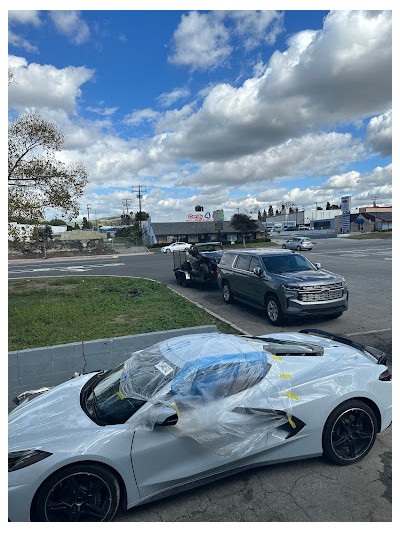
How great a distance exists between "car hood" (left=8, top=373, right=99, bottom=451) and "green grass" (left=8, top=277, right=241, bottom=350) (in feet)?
11.7

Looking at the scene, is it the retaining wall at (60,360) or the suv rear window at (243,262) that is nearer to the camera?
the retaining wall at (60,360)

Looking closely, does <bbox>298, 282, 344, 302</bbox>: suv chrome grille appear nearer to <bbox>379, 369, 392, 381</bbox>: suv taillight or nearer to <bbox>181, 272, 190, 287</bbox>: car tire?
<bbox>379, 369, 392, 381</bbox>: suv taillight

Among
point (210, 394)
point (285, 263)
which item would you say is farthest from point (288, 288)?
point (210, 394)

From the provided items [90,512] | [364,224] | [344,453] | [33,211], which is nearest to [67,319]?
[33,211]

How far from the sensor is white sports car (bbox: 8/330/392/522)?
2.64 m

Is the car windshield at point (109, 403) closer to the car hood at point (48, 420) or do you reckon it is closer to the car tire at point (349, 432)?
the car hood at point (48, 420)

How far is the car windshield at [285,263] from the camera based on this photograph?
27.7ft

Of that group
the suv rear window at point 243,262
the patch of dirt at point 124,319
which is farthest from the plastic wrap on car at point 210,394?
the suv rear window at point 243,262

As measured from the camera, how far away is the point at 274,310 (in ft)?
26.3

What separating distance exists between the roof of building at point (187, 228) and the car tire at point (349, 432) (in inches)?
2077

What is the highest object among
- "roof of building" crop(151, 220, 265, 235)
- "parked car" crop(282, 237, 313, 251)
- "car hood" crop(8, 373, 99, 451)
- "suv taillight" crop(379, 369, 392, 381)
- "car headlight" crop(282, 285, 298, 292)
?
"roof of building" crop(151, 220, 265, 235)

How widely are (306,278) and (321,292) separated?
0.44 m

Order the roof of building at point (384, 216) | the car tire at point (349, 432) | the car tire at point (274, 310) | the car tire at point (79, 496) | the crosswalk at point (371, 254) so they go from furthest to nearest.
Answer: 1. the roof of building at point (384, 216)
2. the crosswalk at point (371, 254)
3. the car tire at point (274, 310)
4. the car tire at point (349, 432)
5. the car tire at point (79, 496)

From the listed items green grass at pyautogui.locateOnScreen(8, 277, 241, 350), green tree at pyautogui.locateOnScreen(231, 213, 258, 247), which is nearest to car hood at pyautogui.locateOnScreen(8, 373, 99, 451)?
green grass at pyautogui.locateOnScreen(8, 277, 241, 350)
